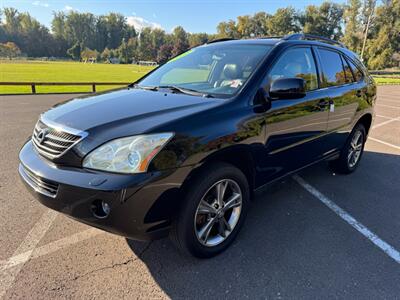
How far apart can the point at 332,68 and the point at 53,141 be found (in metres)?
3.44

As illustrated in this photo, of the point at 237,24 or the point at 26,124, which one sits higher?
the point at 237,24

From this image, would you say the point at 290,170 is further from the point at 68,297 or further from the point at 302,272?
the point at 68,297

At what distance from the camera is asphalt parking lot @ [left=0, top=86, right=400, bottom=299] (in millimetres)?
2201

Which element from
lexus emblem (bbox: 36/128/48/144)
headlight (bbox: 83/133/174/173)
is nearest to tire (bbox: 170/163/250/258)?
headlight (bbox: 83/133/174/173)

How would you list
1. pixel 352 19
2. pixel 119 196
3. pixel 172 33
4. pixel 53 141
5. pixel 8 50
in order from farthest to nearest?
1. pixel 172 33
2. pixel 8 50
3. pixel 352 19
4. pixel 53 141
5. pixel 119 196

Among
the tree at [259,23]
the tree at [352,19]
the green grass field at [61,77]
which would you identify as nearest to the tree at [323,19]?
the tree at [259,23]

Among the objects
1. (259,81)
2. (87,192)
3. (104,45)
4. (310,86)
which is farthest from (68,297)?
(104,45)

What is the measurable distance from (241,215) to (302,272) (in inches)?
27.1

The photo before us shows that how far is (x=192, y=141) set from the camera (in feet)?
7.04

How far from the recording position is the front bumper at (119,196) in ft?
6.30

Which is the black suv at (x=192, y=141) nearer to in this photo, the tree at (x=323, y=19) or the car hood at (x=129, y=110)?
the car hood at (x=129, y=110)

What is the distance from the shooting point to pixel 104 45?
134 meters

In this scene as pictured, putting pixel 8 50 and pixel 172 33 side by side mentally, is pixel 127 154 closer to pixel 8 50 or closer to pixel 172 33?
pixel 8 50

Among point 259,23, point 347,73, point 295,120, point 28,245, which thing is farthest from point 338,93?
point 259,23
